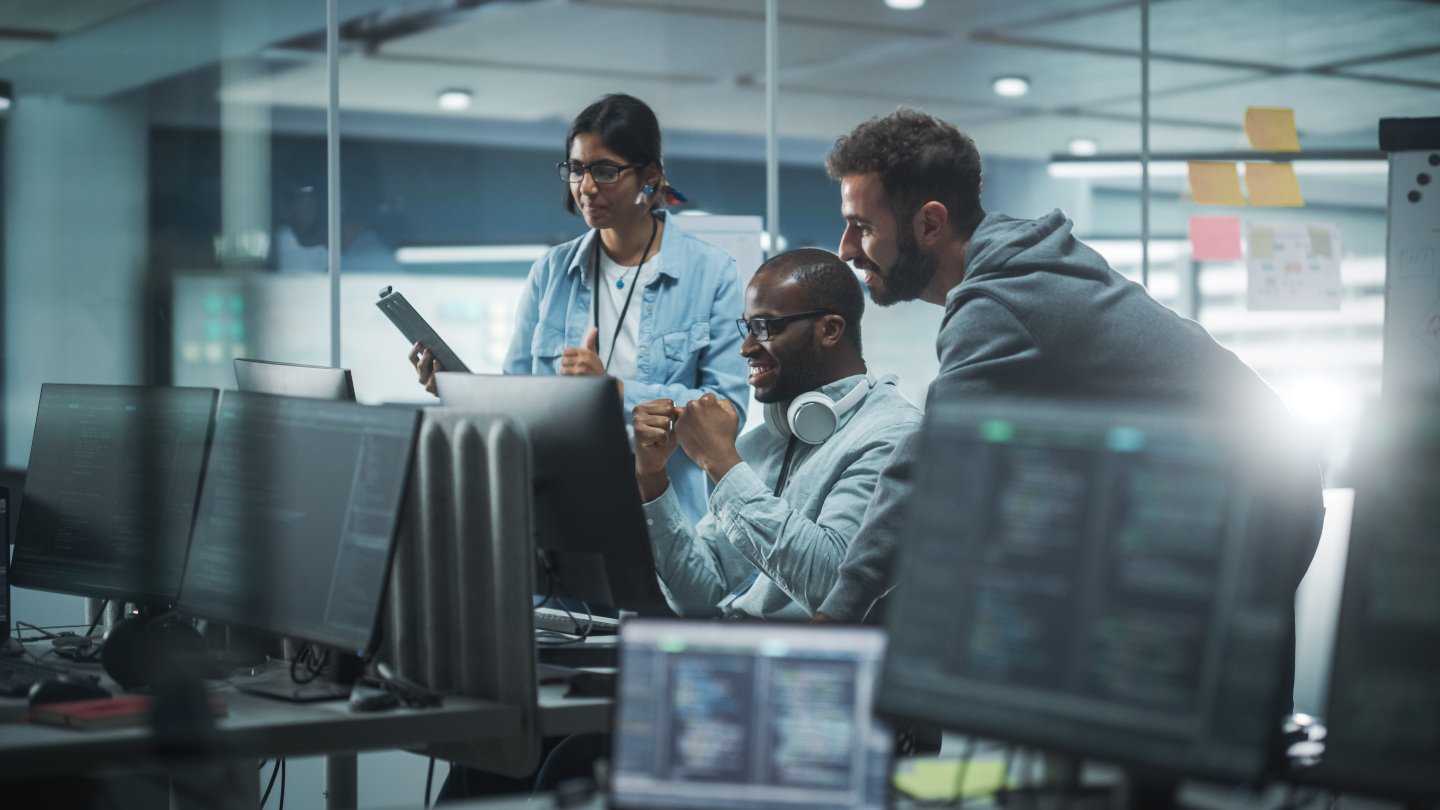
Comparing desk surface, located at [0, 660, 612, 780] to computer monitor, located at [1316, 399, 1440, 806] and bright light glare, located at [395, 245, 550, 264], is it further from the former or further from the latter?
bright light glare, located at [395, 245, 550, 264]

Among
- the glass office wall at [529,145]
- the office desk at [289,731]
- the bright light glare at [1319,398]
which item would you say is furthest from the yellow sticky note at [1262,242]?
the office desk at [289,731]

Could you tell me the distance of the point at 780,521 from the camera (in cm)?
204

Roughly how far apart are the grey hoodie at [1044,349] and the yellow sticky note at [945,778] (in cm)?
44

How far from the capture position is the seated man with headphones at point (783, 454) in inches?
80.8

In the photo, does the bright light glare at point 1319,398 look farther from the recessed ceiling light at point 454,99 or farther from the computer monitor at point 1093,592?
the computer monitor at point 1093,592

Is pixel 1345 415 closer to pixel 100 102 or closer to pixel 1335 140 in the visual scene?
pixel 1335 140

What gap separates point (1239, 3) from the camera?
4598 mm

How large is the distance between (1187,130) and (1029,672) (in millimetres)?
3930

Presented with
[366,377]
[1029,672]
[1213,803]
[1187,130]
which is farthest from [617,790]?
[1187,130]

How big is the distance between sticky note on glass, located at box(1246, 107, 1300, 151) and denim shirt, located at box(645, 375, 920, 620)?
2382mm

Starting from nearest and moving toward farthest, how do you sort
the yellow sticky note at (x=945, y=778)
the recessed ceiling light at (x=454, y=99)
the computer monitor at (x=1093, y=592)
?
1. the computer monitor at (x=1093, y=592)
2. the yellow sticky note at (x=945, y=778)
3. the recessed ceiling light at (x=454, y=99)

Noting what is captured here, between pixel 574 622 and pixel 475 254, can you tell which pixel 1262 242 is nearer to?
pixel 475 254

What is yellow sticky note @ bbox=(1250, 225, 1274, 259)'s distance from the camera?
171 inches

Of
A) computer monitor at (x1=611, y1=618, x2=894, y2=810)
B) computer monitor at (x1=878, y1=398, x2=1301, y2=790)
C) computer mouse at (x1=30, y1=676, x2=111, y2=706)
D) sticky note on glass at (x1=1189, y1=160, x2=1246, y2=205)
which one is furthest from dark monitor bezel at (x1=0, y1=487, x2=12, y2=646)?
sticky note on glass at (x1=1189, y1=160, x2=1246, y2=205)
